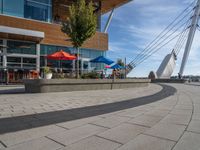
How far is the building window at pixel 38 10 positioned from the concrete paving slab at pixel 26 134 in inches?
674

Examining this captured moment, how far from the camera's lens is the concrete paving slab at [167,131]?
151 inches

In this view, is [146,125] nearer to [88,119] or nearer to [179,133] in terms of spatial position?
[179,133]

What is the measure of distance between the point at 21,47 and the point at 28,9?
3795 millimetres

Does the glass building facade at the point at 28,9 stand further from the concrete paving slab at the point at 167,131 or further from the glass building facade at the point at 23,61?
the concrete paving slab at the point at 167,131

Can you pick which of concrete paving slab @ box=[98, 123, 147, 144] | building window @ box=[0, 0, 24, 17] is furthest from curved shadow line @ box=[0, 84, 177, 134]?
building window @ box=[0, 0, 24, 17]

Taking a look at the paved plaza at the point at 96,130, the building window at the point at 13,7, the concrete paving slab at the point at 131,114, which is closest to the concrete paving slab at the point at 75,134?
the paved plaza at the point at 96,130

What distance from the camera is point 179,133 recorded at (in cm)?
401

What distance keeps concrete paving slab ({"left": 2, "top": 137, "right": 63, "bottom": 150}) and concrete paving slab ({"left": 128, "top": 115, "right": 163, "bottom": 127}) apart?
7.10 ft

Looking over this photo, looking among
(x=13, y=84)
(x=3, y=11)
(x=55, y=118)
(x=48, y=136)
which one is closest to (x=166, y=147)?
(x=48, y=136)

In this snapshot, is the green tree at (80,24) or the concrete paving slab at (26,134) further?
the green tree at (80,24)

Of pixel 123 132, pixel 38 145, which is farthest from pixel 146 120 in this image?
pixel 38 145

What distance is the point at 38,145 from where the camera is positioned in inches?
130

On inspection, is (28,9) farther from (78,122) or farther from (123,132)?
(123,132)

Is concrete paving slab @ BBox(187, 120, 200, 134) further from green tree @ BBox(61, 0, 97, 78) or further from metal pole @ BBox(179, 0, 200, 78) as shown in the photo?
metal pole @ BBox(179, 0, 200, 78)
